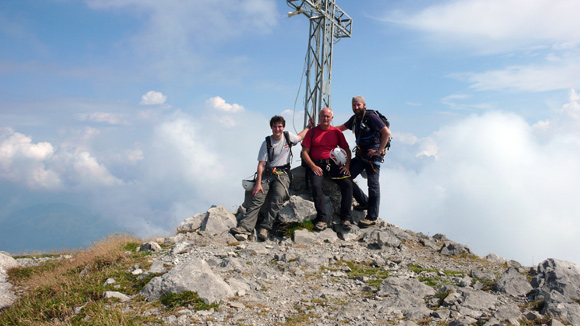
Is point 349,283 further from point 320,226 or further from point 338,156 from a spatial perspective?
point 338,156

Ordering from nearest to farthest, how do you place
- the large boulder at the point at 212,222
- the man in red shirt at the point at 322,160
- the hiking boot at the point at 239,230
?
the man in red shirt at the point at 322,160 < the hiking boot at the point at 239,230 < the large boulder at the point at 212,222

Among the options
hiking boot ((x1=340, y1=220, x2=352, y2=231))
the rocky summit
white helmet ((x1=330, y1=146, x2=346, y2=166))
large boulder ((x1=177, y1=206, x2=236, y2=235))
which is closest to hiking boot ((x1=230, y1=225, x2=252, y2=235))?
the rocky summit

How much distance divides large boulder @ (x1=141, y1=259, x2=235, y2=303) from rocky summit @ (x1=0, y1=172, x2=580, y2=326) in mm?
16

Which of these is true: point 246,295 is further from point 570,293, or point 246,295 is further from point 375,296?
point 570,293

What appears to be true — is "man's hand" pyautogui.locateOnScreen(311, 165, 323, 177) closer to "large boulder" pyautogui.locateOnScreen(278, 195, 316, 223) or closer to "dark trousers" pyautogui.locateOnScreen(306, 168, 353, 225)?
"dark trousers" pyautogui.locateOnScreen(306, 168, 353, 225)

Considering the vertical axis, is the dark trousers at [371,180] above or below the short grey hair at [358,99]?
below

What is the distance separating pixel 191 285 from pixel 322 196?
15.9ft

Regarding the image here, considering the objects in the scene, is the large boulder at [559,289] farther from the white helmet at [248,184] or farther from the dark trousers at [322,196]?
the white helmet at [248,184]

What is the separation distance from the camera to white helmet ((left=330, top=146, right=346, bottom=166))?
376 inches

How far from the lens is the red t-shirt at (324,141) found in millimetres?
9508

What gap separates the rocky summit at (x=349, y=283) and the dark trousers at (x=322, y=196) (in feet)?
1.92

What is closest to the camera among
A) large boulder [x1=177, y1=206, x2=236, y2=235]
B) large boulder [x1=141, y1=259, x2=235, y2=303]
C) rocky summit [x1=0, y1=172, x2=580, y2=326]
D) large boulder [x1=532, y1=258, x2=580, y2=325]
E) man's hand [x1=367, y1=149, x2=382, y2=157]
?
large boulder [x1=532, y1=258, x2=580, y2=325]

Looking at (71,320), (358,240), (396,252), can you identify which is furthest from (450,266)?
(71,320)

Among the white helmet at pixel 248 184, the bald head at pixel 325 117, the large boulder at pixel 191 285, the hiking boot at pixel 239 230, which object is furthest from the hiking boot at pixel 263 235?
the large boulder at pixel 191 285
